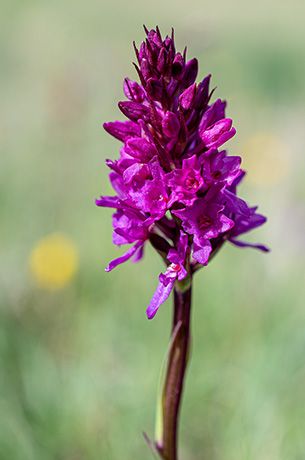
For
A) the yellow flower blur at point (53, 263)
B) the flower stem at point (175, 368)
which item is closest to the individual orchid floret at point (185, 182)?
the flower stem at point (175, 368)

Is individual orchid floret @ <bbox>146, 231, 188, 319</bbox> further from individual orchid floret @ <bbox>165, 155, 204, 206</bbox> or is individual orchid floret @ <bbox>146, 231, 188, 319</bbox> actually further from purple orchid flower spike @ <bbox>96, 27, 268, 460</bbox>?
individual orchid floret @ <bbox>165, 155, 204, 206</bbox>

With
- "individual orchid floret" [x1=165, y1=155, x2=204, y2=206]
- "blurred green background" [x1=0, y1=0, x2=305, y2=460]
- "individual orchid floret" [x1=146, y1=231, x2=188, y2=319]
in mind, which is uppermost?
"individual orchid floret" [x1=165, y1=155, x2=204, y2=206]

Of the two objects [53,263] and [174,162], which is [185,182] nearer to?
[174,162]

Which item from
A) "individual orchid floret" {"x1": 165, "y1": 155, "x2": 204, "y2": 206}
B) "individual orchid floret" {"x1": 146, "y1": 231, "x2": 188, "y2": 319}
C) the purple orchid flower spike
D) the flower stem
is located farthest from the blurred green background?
"individual orchid floret" {"x1": 165, "y1": 155, "x2": 204, "y2": 206}

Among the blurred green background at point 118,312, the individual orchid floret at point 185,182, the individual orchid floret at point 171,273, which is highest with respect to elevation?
the individual orchid floret at point 185,182

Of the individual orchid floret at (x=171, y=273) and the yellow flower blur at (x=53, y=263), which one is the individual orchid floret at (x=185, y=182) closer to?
the individual orchid floret at (x=171, y=273)

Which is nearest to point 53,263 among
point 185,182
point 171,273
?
point 171,273
